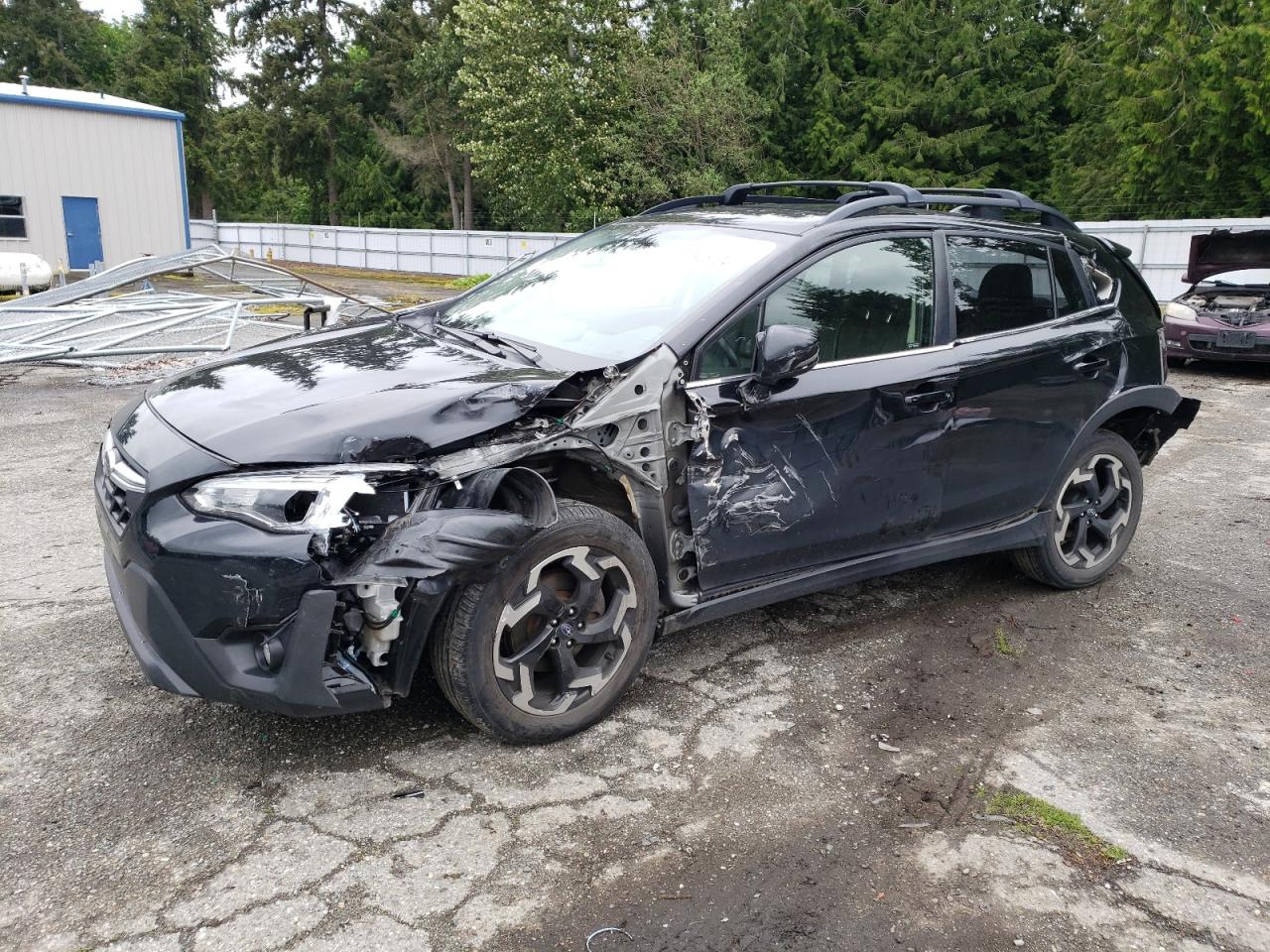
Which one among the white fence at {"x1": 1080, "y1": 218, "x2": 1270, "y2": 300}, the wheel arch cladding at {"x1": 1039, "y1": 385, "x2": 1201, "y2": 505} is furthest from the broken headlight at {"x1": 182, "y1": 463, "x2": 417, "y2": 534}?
the white fence at {"x1": 1080, "y1": 218, "x2": 1270, "y2": 300}

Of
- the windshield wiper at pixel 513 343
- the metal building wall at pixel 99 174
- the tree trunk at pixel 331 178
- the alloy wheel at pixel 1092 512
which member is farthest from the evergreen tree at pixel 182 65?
the alloy wheel at pixel 1092 512

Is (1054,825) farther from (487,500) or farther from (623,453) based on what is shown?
(487,500)

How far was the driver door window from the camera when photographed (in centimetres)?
346

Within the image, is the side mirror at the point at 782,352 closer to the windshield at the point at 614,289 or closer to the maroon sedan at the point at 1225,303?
the windshield at the point at 614,289

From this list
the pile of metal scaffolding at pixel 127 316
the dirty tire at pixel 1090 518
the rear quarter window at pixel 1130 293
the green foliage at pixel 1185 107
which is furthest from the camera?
the green foliage at pixel 1185 107

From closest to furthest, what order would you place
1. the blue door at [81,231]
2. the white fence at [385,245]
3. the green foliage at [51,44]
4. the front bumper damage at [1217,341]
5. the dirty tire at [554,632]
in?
the dirty tire at [554,632], the front bumper damage at [1217,341], the blue door at [81,231], the white fence at [385,245], the green foliage at [51,44]

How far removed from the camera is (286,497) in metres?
2.73

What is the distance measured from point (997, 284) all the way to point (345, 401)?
110 inches

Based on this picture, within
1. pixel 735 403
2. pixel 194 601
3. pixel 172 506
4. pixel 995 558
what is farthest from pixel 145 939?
pixel 995 558

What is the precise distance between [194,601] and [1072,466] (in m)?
3.65

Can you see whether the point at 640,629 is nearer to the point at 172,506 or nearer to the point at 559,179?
the point at 172,506

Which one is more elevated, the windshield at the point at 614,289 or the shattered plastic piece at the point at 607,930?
the windshield at the point at 614,289

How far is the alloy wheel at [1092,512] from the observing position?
4598 mm

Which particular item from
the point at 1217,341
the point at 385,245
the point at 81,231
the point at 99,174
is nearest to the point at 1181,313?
the point at 1217,341
